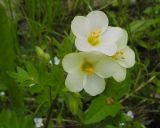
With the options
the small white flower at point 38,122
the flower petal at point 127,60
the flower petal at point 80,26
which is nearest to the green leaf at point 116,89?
the flower petal at point 127,60

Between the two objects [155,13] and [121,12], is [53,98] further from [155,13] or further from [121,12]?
[155,13]

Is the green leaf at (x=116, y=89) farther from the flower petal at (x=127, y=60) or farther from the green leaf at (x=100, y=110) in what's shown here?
the flower petal at (x=127, y=60)

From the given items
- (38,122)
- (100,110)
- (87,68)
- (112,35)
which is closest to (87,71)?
(87,68)

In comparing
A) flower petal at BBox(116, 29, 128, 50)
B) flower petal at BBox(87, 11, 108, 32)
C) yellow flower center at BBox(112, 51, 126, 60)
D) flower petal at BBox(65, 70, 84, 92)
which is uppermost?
flower petal at BBox(87, 11, 108, 32)

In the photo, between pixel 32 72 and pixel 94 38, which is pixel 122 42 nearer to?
pixel 94 38

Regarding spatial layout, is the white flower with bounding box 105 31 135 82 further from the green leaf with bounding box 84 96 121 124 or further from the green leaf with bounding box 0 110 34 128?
the green leaf with bounding box 0 110 34 128

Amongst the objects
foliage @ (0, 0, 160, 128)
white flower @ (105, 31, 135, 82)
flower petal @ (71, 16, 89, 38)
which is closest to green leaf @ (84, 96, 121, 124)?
foliage @ (0, 0, 160, 128)

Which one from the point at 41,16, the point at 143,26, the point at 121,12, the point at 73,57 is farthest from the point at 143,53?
the point at 73,57
